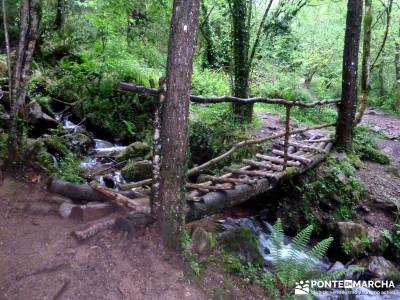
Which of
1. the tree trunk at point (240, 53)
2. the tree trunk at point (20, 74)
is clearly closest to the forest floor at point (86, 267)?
the tree trunk at point (20, 74)

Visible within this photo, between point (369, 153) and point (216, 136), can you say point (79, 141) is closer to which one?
point (216, 136)

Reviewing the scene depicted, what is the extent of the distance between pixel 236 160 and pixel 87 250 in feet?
15.5

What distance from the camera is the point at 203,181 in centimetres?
557

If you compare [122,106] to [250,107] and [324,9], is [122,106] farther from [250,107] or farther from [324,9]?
[324,9]

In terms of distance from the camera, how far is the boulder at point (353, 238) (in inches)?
245

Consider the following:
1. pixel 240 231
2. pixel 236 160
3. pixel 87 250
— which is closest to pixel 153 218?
pixel 87 250

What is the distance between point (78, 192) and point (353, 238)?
4512mm

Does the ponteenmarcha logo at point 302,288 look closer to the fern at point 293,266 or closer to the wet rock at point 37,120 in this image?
the fern at point 293,266

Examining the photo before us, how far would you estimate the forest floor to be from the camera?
324 centimetres

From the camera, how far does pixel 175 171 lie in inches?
142

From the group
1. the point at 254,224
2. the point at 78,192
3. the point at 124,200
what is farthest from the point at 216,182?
the point at 78,192

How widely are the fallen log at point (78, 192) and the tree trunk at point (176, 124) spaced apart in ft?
2.91

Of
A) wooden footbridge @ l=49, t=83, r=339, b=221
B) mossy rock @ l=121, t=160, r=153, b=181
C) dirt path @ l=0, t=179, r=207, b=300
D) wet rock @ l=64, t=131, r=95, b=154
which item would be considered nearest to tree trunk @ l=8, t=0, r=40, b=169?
wooden footbridge @ l=49, t=83, r=339, b=221

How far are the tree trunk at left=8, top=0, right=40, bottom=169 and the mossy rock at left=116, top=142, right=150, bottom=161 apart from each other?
3.07m
